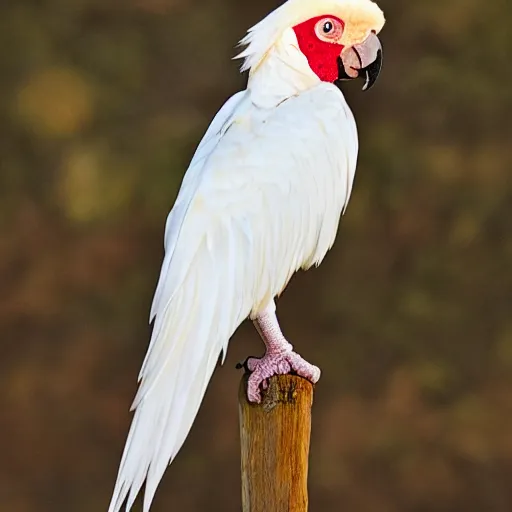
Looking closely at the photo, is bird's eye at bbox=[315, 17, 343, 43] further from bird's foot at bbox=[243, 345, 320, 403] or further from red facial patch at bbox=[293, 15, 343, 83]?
bird's foot at bbox=[243, 345, 320, 403]

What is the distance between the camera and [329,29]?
6.31 feet

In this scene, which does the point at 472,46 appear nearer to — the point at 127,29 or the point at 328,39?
the point at 127,29

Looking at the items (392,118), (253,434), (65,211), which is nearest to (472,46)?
(392,118)

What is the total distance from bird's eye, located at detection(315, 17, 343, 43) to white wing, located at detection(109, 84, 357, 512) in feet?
0.27

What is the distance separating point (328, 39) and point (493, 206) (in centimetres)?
131

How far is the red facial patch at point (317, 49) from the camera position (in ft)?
6.30

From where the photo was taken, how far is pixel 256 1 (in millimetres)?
3098

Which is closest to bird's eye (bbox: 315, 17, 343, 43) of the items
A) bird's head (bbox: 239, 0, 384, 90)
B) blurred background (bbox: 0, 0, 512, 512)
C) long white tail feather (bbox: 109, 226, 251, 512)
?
bird's head (bbox: 239, 0, 384, 90)

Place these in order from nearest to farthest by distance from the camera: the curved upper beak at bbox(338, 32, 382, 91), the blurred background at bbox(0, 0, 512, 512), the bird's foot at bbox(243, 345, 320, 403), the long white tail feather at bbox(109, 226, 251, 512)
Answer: the long white tail feather at bbox(109, 226, 251, 512) < the bird's foot at bbox(243, 345, 320, 403) < the curved upper beak at bbox(338, 32, 382, 91) < the blurred background at bbox(0, 0, 512, 512)

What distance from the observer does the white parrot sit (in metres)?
1.74

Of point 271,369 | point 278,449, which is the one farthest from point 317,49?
point 278,449

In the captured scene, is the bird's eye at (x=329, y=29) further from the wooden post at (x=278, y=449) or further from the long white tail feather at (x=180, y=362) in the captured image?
the wooden post at (x=278, y=449)

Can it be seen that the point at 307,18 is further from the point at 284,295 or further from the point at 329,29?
the point at 284,295

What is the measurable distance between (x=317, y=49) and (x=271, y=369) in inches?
22.1
